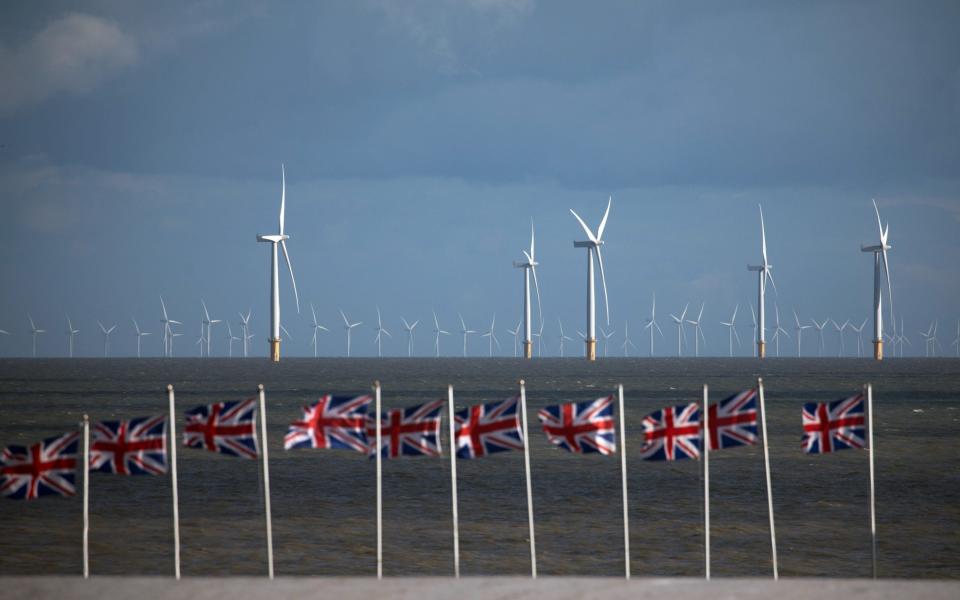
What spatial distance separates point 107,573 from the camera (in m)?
35.9

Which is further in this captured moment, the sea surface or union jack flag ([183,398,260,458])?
the sea surface

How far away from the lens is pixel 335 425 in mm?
29031

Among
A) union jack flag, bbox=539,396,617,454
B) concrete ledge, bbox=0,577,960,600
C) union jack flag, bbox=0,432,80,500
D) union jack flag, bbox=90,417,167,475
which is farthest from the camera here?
union jack flag, bbox=539,396,617,454

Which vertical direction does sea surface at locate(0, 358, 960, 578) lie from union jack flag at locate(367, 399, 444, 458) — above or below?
below

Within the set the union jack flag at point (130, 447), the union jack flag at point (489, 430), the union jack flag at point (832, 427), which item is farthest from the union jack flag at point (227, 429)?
the union jack flag at point (832, 427)

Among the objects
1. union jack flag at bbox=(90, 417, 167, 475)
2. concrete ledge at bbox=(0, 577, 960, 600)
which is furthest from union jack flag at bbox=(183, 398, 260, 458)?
concrete ledge at bbox=(0, 577, 960, 600)

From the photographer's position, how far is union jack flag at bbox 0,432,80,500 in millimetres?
27328

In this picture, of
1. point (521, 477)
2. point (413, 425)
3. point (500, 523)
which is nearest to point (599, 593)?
point (413, 425)

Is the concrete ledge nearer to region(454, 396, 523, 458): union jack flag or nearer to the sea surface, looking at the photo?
region(454, 396, 523, 458): union jack flag

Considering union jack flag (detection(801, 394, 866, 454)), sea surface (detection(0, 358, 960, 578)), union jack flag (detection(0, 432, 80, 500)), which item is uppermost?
union jack flag (detection(801, 394, 866, 454))

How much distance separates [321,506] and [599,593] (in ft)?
88.8

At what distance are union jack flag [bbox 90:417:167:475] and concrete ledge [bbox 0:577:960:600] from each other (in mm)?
3157

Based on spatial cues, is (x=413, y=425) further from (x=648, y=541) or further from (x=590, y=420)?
(x=648, y=541)

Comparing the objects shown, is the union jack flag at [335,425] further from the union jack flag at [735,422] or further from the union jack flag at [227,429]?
the union jack flag at [735,422]
